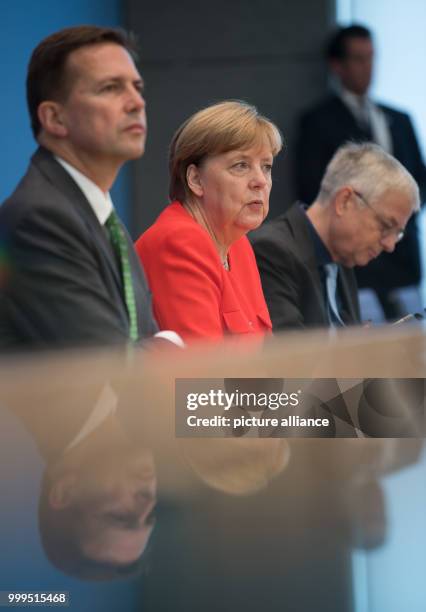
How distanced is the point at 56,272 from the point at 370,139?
3.47 ft

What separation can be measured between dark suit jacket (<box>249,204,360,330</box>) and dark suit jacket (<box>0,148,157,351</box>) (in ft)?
1.44

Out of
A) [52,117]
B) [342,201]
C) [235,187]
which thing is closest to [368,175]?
[342,201]

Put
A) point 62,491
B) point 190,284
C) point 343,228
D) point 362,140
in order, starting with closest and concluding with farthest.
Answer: point 62,491 < point 190,284 < point 343,228 < point 362,140

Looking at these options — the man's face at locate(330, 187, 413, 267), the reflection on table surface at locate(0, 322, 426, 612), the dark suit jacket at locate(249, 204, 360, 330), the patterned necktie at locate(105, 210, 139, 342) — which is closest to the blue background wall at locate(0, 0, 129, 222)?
the dark suit jacket at locate(249, 204, 360, 330)

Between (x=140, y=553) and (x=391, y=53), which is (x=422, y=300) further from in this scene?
(x=140, y=553)

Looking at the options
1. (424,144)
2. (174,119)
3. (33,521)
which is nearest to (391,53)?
(424,144)

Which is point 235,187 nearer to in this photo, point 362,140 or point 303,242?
point 303,242

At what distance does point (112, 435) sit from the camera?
85 cm

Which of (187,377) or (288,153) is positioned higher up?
(288,153)

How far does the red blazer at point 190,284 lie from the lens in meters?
1.39

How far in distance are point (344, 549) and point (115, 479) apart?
185 mm

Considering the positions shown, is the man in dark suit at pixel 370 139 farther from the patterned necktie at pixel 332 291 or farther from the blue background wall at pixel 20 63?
the blue background wall at pixel 20 63

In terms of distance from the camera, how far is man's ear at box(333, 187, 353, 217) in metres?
1.88

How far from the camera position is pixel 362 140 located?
6.67ft
